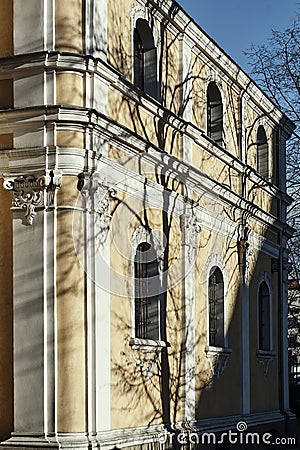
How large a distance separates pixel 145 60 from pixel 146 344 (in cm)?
467

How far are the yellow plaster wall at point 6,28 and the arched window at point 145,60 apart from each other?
283cm

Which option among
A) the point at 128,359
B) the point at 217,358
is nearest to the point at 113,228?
the point at 128,359

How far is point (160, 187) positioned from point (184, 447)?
14.0ft

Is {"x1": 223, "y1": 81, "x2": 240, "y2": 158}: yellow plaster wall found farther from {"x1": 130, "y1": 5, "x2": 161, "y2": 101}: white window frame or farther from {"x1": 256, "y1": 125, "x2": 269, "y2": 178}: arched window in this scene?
{"x1": 130, "y1": 5, "x2": 161, "y2": 101}: white window frame

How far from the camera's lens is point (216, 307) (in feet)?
65.5

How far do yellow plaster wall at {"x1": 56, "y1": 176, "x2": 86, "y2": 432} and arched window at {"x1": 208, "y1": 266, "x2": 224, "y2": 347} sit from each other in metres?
6.62

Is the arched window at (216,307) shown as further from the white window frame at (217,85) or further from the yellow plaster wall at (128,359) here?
the yellow plaster wall at (128,359)

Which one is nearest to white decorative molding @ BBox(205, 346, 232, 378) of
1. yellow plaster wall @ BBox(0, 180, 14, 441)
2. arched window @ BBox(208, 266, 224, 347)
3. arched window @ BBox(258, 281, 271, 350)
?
arched window @ BBox(208, 266, 224, 347)

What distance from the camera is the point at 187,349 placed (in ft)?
57.1

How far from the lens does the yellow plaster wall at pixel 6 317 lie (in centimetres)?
1351

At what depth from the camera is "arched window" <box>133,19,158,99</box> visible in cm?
1648

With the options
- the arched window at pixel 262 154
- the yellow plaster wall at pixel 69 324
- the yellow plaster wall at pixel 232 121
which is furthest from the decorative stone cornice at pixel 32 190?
the arched window at pixel 262 154

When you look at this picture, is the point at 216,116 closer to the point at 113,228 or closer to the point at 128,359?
the point at 113,228

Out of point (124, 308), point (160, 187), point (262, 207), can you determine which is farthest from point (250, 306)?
point (124, 308)
